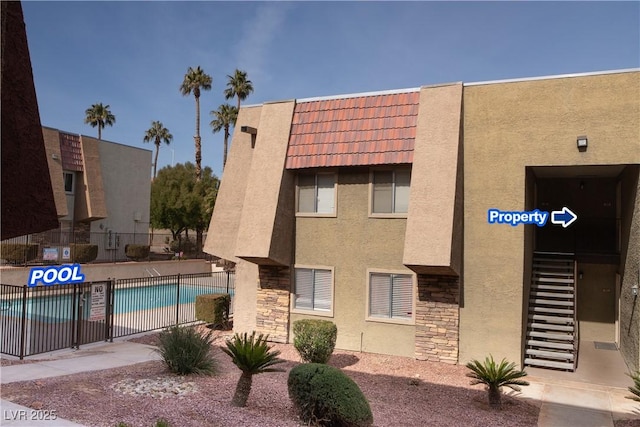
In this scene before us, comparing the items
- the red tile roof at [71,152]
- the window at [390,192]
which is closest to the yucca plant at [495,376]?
the window at [390,192]

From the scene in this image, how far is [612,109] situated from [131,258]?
3052 cm

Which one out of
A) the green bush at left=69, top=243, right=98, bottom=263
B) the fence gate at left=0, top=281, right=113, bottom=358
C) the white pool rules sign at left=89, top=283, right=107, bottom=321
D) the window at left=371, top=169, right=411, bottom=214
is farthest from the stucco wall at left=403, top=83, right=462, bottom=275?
the green bush at left=69, top=243, right=98, bottom=263

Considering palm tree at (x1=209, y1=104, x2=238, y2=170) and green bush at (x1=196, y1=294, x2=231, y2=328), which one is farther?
palm tree at (x1=209, y1=104, x2=238, y2=170)

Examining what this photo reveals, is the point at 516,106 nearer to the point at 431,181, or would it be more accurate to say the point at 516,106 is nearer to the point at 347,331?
the point at 431,181

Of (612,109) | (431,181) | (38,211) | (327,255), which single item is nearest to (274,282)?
(327,255)

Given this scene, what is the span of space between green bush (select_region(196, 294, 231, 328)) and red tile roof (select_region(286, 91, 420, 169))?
5410 mm

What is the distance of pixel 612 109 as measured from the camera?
12242 millimetres

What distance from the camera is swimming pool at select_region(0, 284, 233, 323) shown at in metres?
13.7

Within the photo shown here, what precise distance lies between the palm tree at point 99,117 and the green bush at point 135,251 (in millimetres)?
37435

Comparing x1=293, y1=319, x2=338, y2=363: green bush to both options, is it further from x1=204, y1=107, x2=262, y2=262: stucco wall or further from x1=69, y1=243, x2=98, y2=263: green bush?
x1=69, y1=243, x2=98, y2=263: green bush

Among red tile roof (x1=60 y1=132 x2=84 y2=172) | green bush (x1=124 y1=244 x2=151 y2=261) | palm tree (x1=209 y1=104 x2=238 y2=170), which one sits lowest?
green bush (x1=124 y1=244 x2=151 y2=261)

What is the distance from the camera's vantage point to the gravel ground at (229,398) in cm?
718

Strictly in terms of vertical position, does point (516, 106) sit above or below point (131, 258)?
above

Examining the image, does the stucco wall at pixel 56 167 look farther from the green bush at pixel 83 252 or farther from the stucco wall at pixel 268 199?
the stucco wall at pixel 268 199
